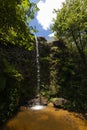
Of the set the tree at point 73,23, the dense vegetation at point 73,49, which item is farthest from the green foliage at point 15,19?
the tree at point 73,23

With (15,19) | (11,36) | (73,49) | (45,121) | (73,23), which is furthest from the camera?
(73,49)

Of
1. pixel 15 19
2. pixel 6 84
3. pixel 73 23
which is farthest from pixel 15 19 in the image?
pixel 73 23

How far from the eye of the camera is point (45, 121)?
46.0ft

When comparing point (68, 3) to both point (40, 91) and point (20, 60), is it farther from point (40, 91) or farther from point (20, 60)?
point (40, 91)

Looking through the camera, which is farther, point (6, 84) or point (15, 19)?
point (6, 84)

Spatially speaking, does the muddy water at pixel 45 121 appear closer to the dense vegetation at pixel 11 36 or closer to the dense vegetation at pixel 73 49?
the dense vegetation at pixel 11 36

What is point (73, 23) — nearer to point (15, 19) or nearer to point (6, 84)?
point (6, 84)

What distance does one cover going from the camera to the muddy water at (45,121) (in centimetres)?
1283

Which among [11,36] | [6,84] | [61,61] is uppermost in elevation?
[61,61]

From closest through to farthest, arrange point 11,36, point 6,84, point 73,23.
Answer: point 11,36, point 6,84, point 73,23

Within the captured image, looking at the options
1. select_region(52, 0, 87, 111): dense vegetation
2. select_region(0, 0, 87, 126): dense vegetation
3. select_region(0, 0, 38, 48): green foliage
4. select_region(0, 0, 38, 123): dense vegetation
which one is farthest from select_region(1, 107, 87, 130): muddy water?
select_region(52, 0, 87, 111): dense vegetation

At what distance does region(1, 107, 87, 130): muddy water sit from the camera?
12.8m

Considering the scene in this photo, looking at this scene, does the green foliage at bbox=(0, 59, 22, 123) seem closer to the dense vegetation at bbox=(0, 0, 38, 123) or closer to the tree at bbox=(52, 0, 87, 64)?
the dense vegetation at bbox=(0, 0, 38, 123)

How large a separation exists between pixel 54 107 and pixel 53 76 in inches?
371
